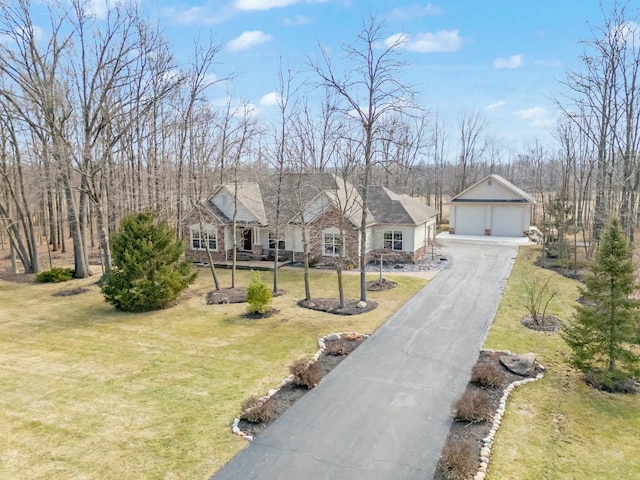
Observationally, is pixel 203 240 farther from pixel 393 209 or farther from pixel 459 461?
pixel 459 461

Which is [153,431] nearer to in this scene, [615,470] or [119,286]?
[615,470]

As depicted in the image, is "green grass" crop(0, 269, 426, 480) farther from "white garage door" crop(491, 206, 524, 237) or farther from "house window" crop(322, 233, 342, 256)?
"white garage door" crop(491, 206, 524, 237)

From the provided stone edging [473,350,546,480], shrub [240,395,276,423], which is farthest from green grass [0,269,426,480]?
stone edging [473,350,546,480]

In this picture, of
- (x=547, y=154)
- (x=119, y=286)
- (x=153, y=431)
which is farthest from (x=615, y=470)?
(x=547, y=154)

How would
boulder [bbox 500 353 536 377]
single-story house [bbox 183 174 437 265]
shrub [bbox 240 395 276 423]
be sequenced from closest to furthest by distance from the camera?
shrub [bbox 240 395 276 423]
boulder [bbox 500 353 536 377]
single-story house [bbox 183 174 437 265]

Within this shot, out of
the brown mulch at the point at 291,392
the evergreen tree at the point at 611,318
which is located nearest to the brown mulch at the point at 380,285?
the brown mulch at the point at 291,392

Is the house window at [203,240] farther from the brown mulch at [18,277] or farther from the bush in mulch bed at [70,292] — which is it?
the brown mulch at [18,277]
